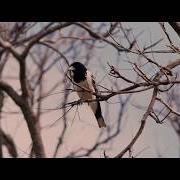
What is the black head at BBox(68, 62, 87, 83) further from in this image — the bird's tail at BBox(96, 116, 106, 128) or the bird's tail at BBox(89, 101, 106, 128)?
the bird's tail at BBox(96, 116, 106, 128)

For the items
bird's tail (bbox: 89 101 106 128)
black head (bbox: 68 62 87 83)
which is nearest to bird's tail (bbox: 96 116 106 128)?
bird's tail (bbox: 89 101 106 128)

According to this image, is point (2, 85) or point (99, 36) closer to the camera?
point (99, 36)

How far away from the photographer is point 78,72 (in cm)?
605

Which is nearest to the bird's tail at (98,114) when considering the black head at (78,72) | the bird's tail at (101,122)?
the bird's tail at (101,122)

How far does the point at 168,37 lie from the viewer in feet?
9.64

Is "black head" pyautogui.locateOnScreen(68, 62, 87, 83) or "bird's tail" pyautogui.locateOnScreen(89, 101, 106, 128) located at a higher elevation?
"black head" pyautogui.locateOnScreen(68, 62, 87, 83)

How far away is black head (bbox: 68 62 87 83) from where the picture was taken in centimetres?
593

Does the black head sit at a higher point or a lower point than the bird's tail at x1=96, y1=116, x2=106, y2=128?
higher
